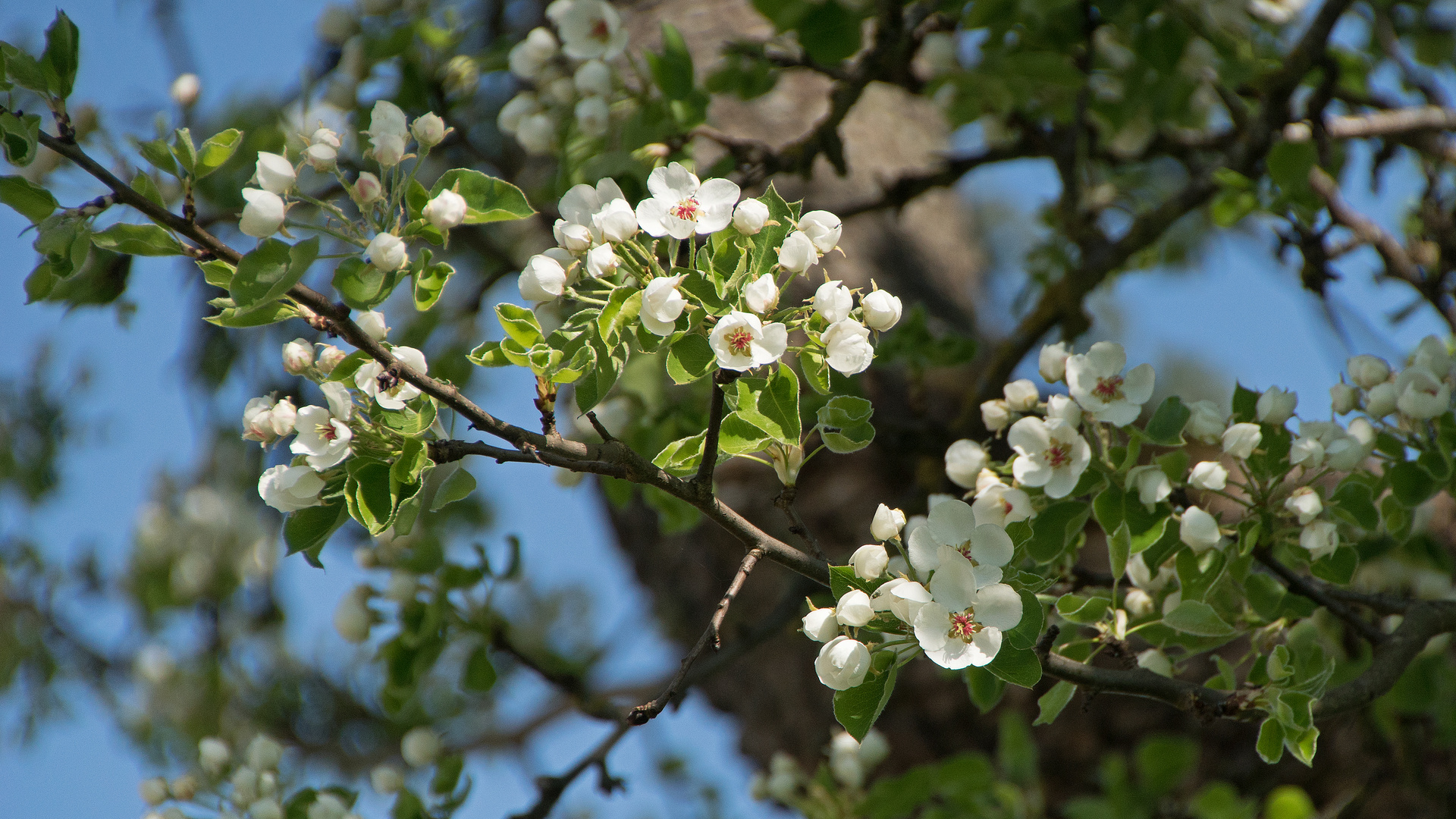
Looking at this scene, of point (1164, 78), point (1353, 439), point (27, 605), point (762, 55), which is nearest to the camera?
point (1353, 439)

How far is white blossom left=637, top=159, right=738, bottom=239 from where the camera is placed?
46.1 inches

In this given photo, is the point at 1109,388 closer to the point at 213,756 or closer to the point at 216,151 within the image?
the point at 216,151

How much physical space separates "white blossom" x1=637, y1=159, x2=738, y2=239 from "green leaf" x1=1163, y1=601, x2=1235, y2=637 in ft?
2.64

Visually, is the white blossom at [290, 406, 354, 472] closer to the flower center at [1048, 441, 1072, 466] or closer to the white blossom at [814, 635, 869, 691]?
the white blossom at [814, 635, 869, 691]

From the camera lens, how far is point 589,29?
2072 millimetres

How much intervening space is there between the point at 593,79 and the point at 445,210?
93cm

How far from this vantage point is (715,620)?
117 centimetres

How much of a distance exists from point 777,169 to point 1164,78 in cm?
91

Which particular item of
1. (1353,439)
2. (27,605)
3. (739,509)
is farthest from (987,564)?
(27,605)

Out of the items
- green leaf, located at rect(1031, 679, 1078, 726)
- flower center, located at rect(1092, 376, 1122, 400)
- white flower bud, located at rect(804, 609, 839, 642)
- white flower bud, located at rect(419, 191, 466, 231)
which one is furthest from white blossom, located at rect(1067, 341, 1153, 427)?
white flower bud, located at rect(419, 191, 466, 231)

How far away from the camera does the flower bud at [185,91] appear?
241 cm

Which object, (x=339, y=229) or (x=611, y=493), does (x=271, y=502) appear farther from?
(x=611, y=493)

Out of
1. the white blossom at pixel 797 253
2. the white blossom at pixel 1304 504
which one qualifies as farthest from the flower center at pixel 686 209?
the white blossom at pixel 1304 504

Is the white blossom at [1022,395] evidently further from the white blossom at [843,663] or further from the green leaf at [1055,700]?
the white blossom at [843,663]
